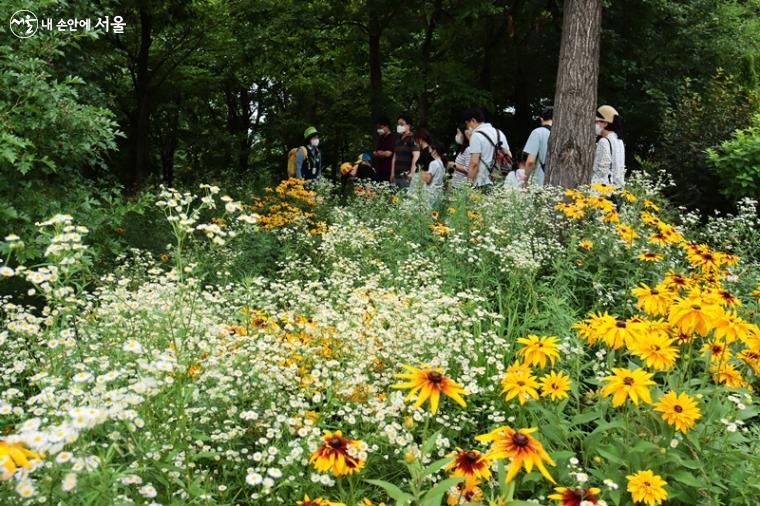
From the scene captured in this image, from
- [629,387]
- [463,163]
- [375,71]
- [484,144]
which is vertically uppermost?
[375,71]

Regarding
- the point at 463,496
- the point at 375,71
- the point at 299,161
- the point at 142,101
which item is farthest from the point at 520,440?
the point at 142,101

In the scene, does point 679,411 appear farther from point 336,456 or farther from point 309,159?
point 309,159

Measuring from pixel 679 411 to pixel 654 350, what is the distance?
0.24 m

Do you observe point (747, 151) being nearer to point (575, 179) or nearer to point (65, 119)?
point (575, 179)

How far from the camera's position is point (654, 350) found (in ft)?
7.36

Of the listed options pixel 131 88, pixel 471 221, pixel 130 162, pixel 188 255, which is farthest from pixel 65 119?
pixel 131 88

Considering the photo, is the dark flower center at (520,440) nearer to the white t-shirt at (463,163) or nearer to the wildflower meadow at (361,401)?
the wildflower meadow at (361,401)

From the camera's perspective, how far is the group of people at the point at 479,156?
6.88 m

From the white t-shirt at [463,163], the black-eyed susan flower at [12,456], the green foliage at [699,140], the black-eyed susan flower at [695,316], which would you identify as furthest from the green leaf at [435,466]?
the green foliage at [699,140]

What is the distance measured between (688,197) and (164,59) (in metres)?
10.6

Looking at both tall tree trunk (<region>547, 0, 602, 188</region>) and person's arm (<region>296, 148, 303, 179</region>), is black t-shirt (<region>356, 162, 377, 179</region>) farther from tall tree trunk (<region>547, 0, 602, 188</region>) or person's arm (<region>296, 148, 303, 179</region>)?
tall tree trunk (<region>547, 0, 602, 188</region>)

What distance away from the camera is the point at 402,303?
3492 mm

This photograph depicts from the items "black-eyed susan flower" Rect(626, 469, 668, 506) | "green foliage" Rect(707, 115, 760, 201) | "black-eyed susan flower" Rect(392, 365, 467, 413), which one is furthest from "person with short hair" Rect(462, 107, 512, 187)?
"black-eyed susan flower" Rect(392, 365, 467, 413)

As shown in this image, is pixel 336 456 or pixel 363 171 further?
pixel 363 171
